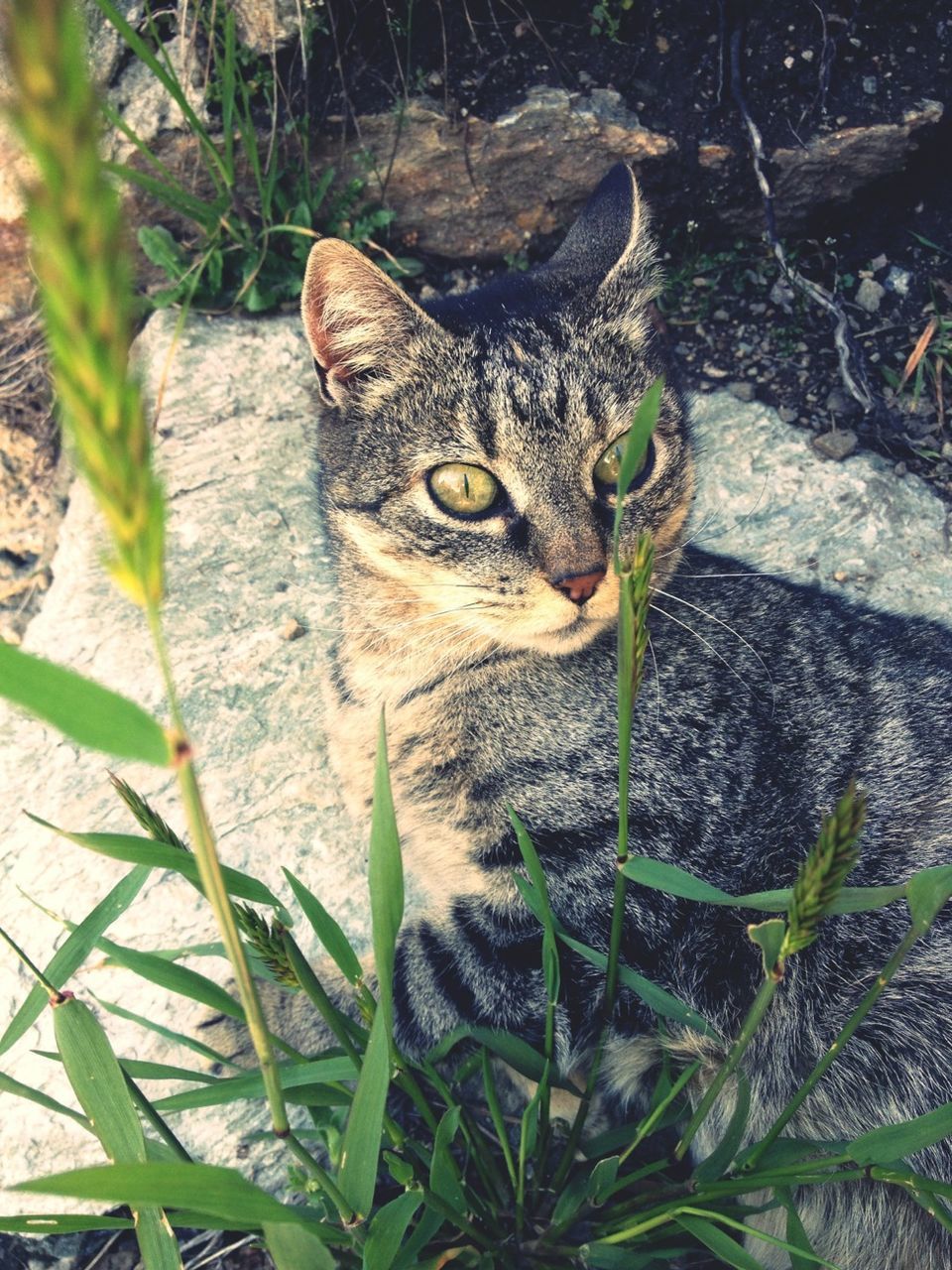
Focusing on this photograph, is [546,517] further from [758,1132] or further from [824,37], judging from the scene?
[824,37]

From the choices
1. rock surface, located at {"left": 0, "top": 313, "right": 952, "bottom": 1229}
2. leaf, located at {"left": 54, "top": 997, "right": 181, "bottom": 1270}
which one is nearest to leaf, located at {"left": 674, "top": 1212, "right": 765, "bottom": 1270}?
leaf, located at {"left": 54, "top": 997, "right": 181, "bottom": 1270}

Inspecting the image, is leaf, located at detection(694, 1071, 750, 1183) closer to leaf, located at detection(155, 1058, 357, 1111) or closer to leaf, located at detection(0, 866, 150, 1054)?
leaf, located at detection(155, 1058, 357, 1111)

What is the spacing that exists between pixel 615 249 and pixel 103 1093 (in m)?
2.21

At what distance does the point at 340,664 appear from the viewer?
280 centimetres

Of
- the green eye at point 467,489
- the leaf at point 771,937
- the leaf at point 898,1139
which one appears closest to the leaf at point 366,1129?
the leaf at point 771,937

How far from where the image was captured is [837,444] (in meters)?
3.66

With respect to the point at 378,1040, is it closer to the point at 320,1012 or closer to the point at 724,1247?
the point at 320,1012

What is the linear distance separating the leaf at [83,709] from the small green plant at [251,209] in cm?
308

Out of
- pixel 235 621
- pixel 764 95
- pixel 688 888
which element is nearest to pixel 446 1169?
pixel 688 888

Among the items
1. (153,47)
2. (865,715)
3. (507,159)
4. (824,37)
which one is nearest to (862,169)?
(824,37)

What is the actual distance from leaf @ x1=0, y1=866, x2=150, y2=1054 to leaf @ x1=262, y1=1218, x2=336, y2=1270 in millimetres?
525

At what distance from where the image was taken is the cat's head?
223cm

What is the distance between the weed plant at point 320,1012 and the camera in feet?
1.93

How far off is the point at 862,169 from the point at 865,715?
241cm
